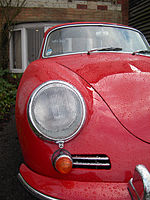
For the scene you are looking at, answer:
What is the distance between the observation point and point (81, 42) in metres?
2.13

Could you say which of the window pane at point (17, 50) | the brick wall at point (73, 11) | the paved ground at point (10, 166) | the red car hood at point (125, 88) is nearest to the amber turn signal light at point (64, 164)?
the red car hood at point (125, 88)

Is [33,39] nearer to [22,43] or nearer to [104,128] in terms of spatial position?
[22,43]

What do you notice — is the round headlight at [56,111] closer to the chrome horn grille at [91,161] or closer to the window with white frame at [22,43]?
the chrome horn grille at [91,161]

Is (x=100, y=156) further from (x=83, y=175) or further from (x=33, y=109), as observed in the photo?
(x=33, y=109)

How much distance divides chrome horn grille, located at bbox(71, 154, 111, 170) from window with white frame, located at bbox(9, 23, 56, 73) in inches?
308

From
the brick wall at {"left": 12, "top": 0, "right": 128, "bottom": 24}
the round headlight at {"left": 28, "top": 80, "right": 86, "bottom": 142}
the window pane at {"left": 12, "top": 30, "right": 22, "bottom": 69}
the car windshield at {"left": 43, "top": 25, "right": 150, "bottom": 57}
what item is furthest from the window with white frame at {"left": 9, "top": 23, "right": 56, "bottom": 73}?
the round headlight at {"left": 28, "top": 80, "right": 86, "bottom": 142}

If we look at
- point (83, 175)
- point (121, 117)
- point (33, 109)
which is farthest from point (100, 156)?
point (33, 109)

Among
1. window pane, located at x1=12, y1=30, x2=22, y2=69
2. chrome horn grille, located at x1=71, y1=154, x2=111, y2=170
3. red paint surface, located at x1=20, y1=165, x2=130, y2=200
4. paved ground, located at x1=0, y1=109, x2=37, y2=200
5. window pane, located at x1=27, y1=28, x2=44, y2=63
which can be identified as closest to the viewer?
red paint surface, located at x1=20, y1=165, x2=130, y2=200

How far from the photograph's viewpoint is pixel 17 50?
28.4ft

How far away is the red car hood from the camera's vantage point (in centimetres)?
106

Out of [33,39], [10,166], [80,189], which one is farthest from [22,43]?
[80,189]

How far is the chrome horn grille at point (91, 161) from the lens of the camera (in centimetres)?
99

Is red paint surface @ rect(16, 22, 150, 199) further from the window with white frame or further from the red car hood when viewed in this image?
the window with white frame

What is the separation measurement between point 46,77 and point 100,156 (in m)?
0.57
